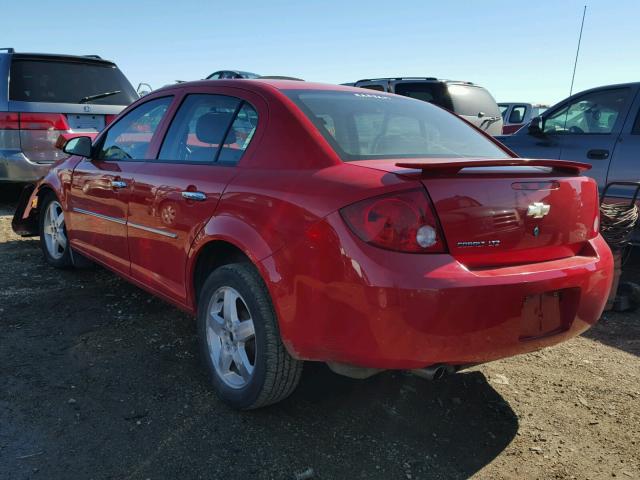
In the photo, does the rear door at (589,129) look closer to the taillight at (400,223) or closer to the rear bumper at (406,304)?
the rear bumper at (406,304)

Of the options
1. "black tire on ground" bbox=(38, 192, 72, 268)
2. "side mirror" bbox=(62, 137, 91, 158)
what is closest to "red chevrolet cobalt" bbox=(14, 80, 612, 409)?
"side mirror" bbox=(62, 137, 91, 158)

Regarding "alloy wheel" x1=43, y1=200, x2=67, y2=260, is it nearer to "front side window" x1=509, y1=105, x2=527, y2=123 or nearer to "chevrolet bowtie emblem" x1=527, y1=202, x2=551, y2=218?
"chevrolet bowtie emblem" x1=527, y1=202, x2=551, y2=218

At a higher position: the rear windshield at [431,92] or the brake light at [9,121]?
the rear windshield at [431,92]

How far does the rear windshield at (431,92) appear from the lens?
912cm

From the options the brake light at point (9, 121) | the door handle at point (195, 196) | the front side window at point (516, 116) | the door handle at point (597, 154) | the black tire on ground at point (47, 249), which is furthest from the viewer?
the front side window at point (516, 116)

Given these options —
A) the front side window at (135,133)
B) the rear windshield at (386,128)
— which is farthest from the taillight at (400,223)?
the front side window at (135,133)

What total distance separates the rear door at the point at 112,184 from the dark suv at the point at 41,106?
2.68 meters

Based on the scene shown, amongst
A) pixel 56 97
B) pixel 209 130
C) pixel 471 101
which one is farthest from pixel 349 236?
pixel 471 101

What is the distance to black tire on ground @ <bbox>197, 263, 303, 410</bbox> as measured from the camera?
245 cm

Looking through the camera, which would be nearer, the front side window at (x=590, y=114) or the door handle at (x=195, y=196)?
the door handle at (x=195, y=196)

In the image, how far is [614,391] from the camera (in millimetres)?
3020

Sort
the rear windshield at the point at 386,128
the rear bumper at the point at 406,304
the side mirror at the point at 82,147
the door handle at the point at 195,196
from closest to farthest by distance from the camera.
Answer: the rear bumper at the point at 406,304 < the rear windshield at the point at 386,128 < the door handle at the point at 195,196 < the side mirror at the point at 82,147

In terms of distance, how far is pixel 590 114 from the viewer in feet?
18.8

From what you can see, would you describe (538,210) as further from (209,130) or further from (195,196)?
(209,130)
